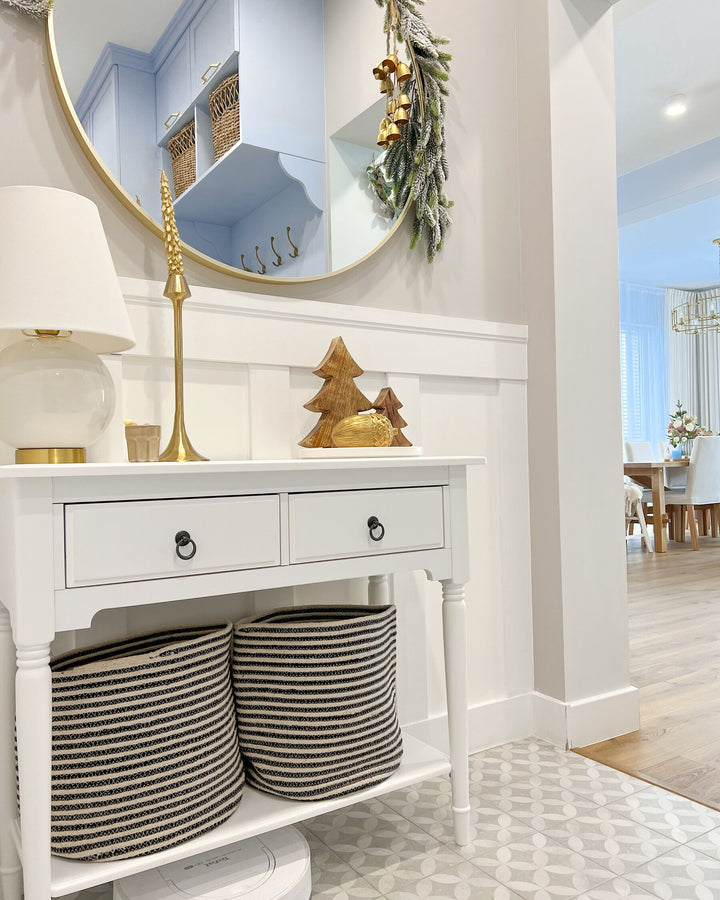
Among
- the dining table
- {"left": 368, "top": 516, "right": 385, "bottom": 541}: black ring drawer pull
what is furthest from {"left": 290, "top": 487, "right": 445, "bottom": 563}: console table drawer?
the dining table

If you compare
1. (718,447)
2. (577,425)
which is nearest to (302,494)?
(577,425)

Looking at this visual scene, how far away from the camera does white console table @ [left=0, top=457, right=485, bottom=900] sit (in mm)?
1024

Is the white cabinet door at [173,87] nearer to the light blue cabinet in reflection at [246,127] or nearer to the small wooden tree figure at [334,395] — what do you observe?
the light blue cabinet in reflection at [246,127]

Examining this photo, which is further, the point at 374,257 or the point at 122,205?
the point at 374,257

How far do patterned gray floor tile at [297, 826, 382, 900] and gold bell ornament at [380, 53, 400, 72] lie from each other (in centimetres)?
176

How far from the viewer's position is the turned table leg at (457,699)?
4.75 ft

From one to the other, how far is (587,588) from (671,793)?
54cm

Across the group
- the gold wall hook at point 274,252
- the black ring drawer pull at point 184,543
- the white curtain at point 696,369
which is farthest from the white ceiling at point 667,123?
the black ring drawer pull at point 184,543

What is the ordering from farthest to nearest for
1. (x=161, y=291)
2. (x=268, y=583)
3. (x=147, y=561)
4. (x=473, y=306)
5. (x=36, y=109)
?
1. (x=473, y=306)
2. (x=161, y=291)
3. (x=36, y=109)
4. (x=268, y=583)
5. (x=147, y=561)

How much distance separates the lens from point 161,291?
1.51 m

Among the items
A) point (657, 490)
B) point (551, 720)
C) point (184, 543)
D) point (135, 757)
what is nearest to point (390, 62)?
point (184, 543)

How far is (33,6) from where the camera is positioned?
4.49 feet

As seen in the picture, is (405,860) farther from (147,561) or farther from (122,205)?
(122,205)

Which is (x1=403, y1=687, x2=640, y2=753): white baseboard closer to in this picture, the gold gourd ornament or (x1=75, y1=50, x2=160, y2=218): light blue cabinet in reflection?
the gold gourd ornament
